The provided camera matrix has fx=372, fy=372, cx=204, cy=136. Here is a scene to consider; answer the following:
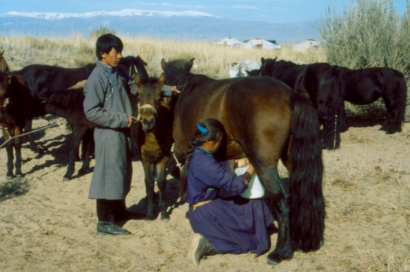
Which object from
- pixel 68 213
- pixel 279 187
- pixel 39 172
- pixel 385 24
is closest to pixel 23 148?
pixel 39 172

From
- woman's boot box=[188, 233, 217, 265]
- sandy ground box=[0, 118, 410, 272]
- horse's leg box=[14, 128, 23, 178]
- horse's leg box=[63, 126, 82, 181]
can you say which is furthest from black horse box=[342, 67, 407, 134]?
horse's leg box=[14, 128, 23, 178]

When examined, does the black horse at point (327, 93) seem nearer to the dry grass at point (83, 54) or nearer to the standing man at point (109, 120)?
the standing man at point (109, 120)

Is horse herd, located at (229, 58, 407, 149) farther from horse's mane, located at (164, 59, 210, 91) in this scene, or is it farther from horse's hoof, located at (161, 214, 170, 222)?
horse's hoof, located at (161, 214, 170, 222)

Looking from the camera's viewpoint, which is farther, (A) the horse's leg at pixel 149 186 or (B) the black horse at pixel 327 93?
(B) the black horse at pixel 327 93

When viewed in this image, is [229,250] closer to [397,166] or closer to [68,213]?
[68,213]

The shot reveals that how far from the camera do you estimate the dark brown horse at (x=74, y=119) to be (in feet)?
23.2

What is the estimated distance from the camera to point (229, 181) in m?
3.50

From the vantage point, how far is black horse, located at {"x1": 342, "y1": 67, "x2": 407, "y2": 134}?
984 centimetres

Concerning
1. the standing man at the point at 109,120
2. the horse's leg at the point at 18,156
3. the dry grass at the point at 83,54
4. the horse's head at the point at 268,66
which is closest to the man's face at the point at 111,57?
the standing man at the point at 109,120

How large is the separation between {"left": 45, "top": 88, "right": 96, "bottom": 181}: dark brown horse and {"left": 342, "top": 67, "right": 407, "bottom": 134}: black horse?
21.7 feet

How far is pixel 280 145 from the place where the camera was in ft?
11.2

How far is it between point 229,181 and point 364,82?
25.8 ft

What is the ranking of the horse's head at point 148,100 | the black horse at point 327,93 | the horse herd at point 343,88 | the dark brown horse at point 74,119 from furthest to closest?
1. the horse herd at point 343,88
2. the black horse at point 327,93
3. the dark brown horse at point 74,119
4. the horse's head at point 148,100

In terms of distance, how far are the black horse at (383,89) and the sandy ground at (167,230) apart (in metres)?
2.92
